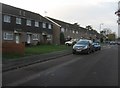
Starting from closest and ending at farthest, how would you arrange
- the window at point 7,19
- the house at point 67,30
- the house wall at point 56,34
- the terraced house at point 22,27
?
the window at point 7,19 → the terraced house at point 22,27 → the house wall at point 56,34 → the house at point 67,30

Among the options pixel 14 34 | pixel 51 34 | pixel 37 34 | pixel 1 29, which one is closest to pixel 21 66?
pixel 1 29

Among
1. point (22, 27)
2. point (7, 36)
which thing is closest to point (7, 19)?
point (7, 36)

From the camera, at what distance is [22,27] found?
5334 cm

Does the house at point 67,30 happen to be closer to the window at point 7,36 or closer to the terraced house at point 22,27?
the terraced house at point 22,27

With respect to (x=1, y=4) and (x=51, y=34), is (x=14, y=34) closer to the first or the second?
(x=1, y=4)

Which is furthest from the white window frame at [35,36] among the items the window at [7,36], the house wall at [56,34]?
the house wall at [56,34]

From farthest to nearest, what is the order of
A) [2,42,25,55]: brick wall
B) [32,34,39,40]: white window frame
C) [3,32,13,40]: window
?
[32,34,39,40]: white window frame, [3,32,13,40]: window, [2,42,25,55]: brick wall

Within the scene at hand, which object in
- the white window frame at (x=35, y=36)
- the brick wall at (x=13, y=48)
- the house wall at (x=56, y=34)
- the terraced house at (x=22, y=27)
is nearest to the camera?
the brick wall at (x=13, y=48)

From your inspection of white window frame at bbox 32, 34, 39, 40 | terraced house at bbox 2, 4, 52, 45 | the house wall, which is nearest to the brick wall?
terraced house at bbox 2, 4, 52, 45

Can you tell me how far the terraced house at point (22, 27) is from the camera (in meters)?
48.0

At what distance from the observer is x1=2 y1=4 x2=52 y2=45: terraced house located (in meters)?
48.0

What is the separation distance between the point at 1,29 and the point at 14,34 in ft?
16.9

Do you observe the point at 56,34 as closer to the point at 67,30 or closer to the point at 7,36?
the point at 67,30

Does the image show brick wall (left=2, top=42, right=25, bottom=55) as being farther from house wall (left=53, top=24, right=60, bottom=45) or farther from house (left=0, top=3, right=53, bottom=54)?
house wall (left=53, top=24, right=60, bottom=45)
